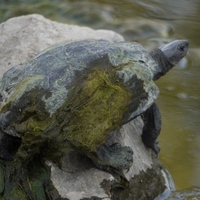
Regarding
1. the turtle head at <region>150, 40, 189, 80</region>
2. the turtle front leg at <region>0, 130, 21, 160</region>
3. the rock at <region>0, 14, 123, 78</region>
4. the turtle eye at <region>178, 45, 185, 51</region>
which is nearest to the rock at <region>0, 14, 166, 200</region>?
the rock at <region>0, 14, 123, 78</region>

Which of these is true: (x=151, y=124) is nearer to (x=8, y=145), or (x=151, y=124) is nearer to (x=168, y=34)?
(x=8, y=145)

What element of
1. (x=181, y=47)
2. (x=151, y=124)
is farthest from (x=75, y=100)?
(x=181, y=47)

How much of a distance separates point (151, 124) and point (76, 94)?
783 millimetres

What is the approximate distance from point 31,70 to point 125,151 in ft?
2.53

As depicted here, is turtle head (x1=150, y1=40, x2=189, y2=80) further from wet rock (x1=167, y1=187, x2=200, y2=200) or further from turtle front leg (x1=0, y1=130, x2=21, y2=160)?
turtle front leg (x1=0, y1=130, x2=21, y2=160)

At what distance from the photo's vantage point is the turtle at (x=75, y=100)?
11.2 ft

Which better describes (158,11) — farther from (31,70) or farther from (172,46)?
(31,70)

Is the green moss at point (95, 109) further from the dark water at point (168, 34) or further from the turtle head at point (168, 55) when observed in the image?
the dark water at point (168, 34)

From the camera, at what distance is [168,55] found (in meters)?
4.27

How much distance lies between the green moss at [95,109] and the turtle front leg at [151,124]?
0.47 meters

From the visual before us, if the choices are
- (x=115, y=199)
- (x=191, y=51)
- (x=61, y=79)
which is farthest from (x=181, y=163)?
(x=191, y=51)

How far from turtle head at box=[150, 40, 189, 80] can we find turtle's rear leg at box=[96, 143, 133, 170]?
61 cm

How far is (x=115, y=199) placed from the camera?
3688mm

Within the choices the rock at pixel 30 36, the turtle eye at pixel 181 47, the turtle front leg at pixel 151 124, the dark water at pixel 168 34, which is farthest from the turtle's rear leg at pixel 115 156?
the rock at pixel 30 36
